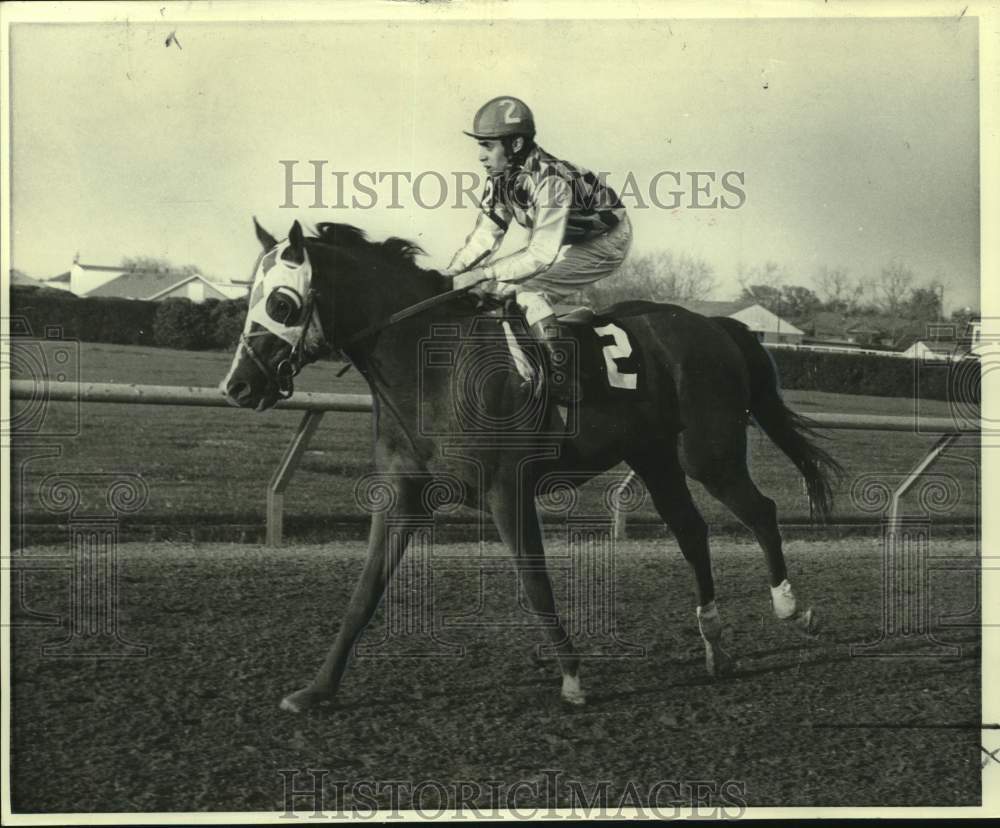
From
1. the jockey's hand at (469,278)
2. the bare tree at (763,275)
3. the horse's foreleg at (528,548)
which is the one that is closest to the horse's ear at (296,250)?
the jockey's hand at (469,278)

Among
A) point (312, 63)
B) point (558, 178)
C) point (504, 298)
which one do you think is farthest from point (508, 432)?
point (312, 63)

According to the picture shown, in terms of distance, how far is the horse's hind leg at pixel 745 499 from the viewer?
15.1 ft

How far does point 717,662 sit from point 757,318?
1710mm

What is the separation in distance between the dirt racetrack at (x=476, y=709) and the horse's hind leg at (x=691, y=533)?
12 cm

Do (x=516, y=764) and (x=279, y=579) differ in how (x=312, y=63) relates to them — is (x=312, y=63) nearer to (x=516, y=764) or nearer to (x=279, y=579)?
(x=279, y=579)

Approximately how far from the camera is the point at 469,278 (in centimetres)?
415

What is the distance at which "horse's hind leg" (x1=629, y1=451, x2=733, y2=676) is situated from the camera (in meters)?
4.52

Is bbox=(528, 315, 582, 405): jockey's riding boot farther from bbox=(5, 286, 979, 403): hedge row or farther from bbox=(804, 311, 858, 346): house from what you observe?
bbox=(804, 311, 858, 346): house

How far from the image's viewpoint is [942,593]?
4629 mm

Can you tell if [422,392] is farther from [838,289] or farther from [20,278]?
[838,289]

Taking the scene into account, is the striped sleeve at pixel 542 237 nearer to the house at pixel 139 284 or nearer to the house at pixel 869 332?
the house at pixel 139 284

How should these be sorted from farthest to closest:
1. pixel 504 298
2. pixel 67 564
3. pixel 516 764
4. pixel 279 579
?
pixel 279 579 → pixel 67 564 → pixel 504 298 → pixel 516 764

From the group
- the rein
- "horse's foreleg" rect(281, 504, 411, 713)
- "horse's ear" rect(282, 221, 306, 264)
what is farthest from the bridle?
"horse's foreleg" rect(281, 504, 411, 713)

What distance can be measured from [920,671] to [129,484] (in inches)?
148
